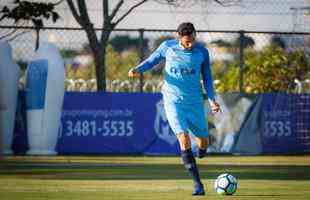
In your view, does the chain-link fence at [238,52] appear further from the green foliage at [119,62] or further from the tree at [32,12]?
the tree at [32,12]

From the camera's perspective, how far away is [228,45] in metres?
29.3

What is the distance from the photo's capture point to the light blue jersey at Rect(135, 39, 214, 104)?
55.0 ft

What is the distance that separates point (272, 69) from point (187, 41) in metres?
12.8

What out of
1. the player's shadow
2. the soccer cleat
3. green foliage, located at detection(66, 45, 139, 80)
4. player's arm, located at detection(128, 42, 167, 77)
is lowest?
the player's shadow

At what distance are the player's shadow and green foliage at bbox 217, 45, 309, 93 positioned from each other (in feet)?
20.0

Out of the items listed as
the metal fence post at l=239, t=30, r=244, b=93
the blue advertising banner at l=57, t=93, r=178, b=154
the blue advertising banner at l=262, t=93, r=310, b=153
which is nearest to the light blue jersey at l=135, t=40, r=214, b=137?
the blue advertising banner at l=57, t=93, r=178, b=154

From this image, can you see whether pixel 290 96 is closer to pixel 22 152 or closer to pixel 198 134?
pixel 22 152

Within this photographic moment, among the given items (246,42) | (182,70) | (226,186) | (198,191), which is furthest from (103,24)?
(226,186)

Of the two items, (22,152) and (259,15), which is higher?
(259,15)

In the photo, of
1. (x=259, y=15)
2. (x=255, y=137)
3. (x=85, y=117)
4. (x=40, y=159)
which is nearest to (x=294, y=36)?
(x=259, y=15)

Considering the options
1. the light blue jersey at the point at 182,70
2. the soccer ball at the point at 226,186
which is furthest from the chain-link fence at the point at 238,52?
the soccer ball at the point at 226,186

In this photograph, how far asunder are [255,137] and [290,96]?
1.27 meters

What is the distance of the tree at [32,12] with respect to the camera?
2719 centimetres

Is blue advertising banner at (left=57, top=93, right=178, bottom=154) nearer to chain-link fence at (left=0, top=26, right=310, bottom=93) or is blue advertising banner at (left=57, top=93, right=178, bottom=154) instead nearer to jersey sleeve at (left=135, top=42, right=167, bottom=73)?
chain-link fence at (left=0, top=26, right=310, bottom=93)
